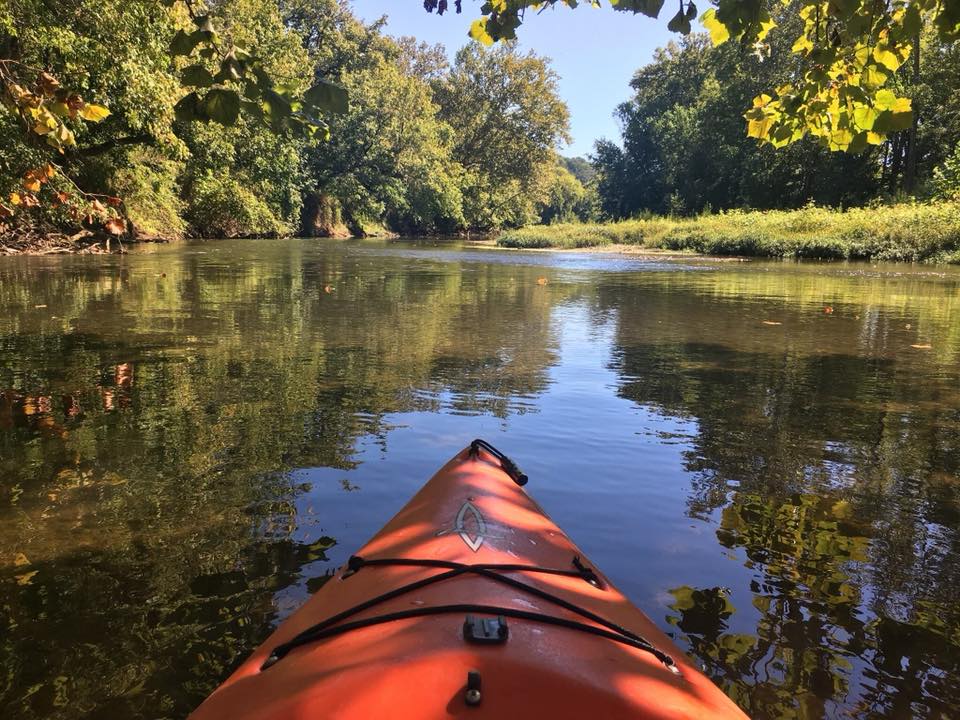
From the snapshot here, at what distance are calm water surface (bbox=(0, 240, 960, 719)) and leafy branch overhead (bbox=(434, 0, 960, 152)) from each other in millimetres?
2131

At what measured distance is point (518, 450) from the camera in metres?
4.74

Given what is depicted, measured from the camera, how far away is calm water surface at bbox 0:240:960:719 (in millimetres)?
2537

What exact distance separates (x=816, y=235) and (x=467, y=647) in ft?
96.9

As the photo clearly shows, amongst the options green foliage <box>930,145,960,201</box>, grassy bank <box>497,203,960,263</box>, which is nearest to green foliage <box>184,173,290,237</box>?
grassy bank <box>497,203,960,263</box>

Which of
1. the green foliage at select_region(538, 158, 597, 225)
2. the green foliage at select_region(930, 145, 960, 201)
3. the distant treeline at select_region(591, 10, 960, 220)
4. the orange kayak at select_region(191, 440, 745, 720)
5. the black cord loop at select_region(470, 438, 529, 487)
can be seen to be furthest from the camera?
the green foliage at select_region(538, 158, 597, 225)

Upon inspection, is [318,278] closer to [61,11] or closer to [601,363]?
[61,11]

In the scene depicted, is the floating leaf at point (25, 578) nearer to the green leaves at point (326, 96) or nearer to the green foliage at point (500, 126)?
the green leaves at point (326, 96)

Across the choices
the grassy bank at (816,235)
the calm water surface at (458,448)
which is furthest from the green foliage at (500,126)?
the calm water surface at (458,448)

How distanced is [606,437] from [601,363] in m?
2.60

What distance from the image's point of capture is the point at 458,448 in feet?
15.5

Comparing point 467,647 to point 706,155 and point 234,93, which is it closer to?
point 234,93

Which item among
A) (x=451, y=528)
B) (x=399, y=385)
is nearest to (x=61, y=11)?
(x=399, y=385)

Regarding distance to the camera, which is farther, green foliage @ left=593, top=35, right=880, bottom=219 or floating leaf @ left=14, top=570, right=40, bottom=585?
green foliage @ left=593, top=35, right=880, bottom=219

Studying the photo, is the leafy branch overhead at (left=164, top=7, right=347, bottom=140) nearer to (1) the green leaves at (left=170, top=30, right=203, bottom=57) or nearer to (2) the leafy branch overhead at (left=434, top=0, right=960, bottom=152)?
(1) the green leaves at (left=170, top=30, right=203, bottom=57)
